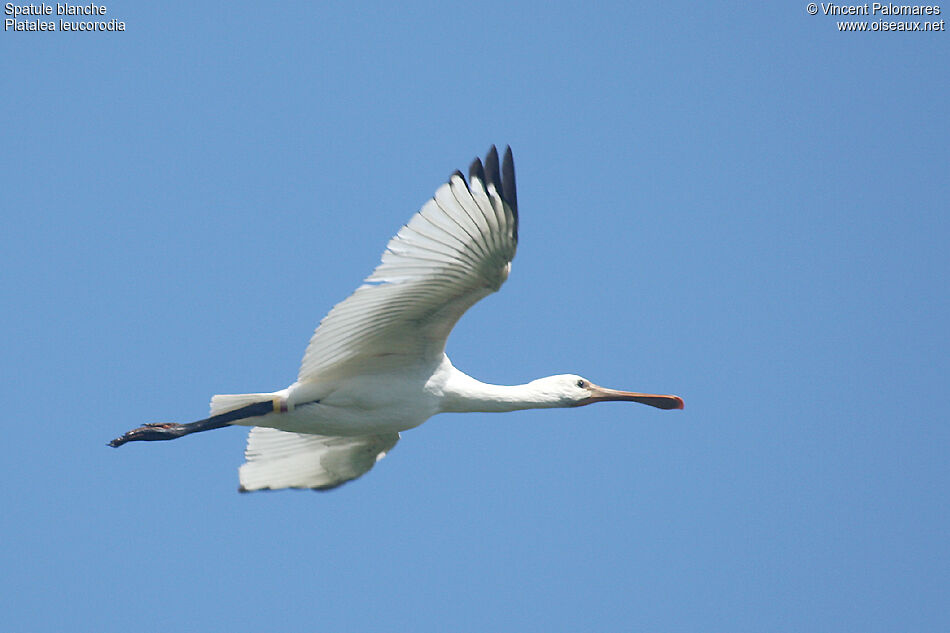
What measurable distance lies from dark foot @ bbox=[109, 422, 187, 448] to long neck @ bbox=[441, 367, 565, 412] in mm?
2779

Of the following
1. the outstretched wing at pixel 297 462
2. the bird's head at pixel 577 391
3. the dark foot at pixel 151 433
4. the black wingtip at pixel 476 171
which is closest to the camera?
the black wingtip at pixel 476 171

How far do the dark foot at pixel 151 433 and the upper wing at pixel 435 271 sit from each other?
5.86 ft

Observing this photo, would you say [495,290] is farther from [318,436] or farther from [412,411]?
[318,436]

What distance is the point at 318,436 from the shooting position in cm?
1406

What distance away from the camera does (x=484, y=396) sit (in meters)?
12.5

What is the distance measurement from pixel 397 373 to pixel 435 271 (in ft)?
5.56

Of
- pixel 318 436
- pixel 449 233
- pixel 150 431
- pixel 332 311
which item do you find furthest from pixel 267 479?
pixel 449 233

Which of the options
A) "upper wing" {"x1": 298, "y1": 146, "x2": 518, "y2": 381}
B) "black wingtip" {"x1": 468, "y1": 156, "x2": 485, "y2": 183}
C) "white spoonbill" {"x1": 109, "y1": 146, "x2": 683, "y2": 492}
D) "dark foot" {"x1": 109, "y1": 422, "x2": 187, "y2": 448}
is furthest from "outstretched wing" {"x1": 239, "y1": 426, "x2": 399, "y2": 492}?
"black wingtip" {"x1": 468, "y1": 156, "x2": 485, "y2": 183}

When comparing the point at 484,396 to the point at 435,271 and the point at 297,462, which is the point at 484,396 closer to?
the point at 435,271

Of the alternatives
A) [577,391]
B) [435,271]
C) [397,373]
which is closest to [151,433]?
[397,373]

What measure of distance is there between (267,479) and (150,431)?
68.6 inches

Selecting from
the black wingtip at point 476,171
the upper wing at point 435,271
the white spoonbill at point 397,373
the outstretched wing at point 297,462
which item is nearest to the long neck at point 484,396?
the white spoonbill at point 397,373

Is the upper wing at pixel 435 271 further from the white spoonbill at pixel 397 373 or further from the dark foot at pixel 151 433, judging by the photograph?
the dark foot at pixel 151 433

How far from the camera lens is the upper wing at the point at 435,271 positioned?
35.1ft
